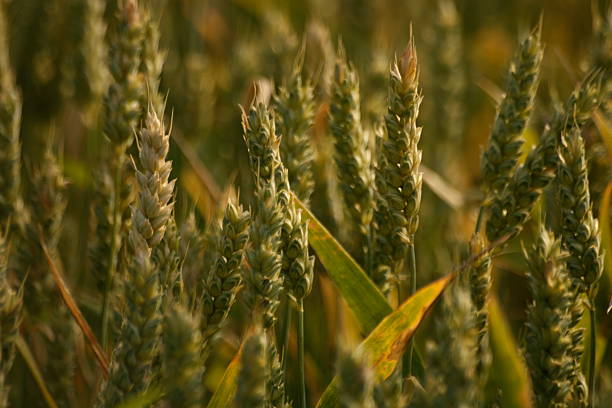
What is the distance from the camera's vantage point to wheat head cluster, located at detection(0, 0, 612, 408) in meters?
1.06

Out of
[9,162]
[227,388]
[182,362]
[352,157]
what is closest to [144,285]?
[182,362]

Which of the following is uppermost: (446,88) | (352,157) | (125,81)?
(125,81)

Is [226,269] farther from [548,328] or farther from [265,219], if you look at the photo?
[548,328]

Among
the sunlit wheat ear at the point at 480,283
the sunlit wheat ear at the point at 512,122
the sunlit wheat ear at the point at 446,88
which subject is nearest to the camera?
the sunlit wheat ear at the point at 480,283

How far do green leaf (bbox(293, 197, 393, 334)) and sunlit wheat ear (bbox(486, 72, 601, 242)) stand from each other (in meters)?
0.25

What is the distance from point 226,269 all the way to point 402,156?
1.14ft

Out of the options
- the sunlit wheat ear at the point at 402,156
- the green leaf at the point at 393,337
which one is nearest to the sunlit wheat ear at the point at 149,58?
the sunlit wheat ear at the point at 402,156

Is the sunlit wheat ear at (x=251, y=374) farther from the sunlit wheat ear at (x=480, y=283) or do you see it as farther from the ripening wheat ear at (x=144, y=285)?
the sunlit wheat ear at (x=480, y=283)

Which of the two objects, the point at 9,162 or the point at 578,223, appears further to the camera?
the point at 9,162

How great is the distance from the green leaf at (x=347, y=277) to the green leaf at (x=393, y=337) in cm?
11

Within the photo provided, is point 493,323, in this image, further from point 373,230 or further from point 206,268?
point 206,268

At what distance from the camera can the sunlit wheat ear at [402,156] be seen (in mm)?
1223

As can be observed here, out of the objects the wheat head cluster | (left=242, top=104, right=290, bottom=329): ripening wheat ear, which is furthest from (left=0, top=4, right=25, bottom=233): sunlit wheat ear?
(left=242, top=104, right=290, bottom=329): ripening wheat ear

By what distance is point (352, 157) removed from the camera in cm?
140
